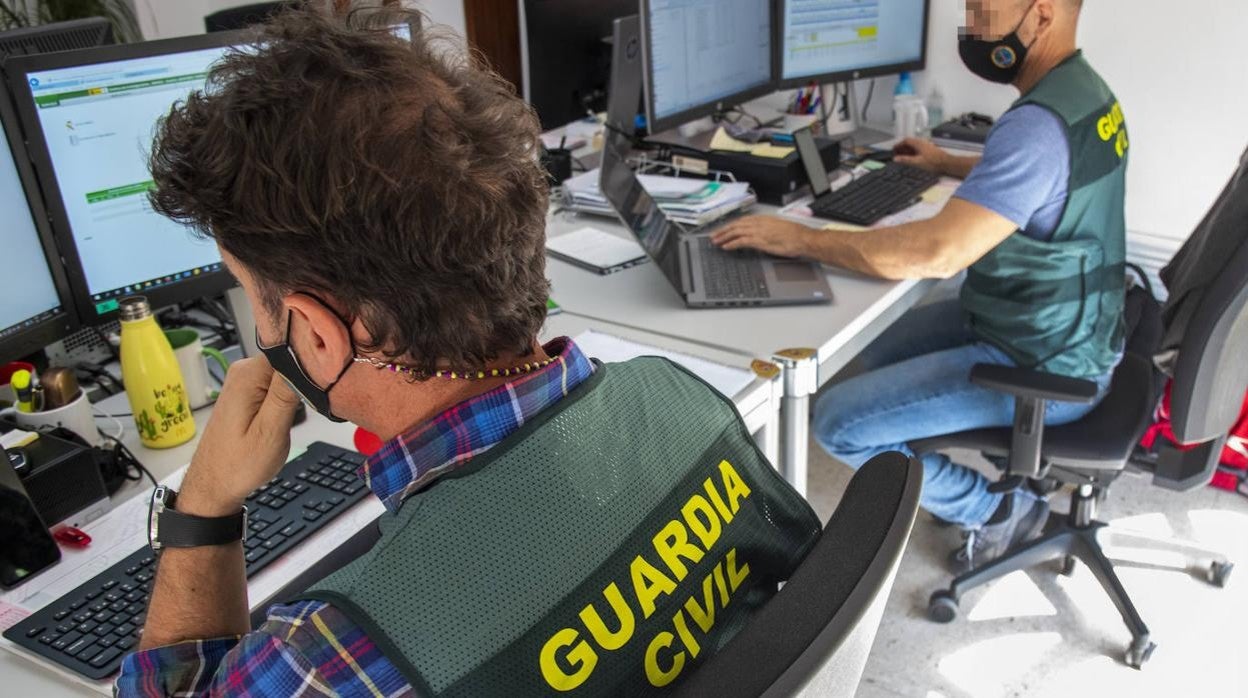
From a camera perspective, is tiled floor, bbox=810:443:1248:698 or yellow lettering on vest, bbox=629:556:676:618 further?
tiled floor, bbox=810:443:1248:698

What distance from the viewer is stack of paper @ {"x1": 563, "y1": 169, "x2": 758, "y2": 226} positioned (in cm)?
211

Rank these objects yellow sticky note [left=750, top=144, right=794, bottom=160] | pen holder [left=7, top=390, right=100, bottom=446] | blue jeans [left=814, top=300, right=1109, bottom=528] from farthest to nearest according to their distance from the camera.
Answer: yellow sticky note [left=750, top=144, right=794, bottom=160] → blue jeans [left=814, top=300, right=1109, bottom=528] → pen holder [left=7, top=390, right=100, bottom=446]

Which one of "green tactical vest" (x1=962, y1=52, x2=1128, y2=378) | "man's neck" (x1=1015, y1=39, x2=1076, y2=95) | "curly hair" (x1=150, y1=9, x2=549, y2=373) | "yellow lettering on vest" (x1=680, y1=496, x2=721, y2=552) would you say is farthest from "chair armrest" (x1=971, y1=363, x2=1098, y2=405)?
"curly hair" (x1=150, y1=9, x2=549, y2=373)

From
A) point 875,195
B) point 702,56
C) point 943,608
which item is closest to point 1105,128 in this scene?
point 875,195

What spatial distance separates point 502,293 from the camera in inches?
32.7

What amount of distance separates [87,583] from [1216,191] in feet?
8.65

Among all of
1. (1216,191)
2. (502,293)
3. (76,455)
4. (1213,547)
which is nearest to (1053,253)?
(1213,547)

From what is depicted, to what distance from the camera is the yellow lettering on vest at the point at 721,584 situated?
84cm

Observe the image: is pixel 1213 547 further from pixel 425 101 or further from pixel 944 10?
pixel 425 101

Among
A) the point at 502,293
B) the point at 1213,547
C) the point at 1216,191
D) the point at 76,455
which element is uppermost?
the point at 502,293

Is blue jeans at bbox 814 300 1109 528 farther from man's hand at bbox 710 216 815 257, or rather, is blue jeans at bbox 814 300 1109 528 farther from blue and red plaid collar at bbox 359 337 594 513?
blue and red plaid collar at bbox 359 337 594 513

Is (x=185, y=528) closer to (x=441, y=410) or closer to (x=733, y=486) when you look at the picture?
(x=441, y=410)

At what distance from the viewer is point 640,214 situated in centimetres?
187

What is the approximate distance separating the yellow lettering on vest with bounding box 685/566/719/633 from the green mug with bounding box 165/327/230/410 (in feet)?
3.10
